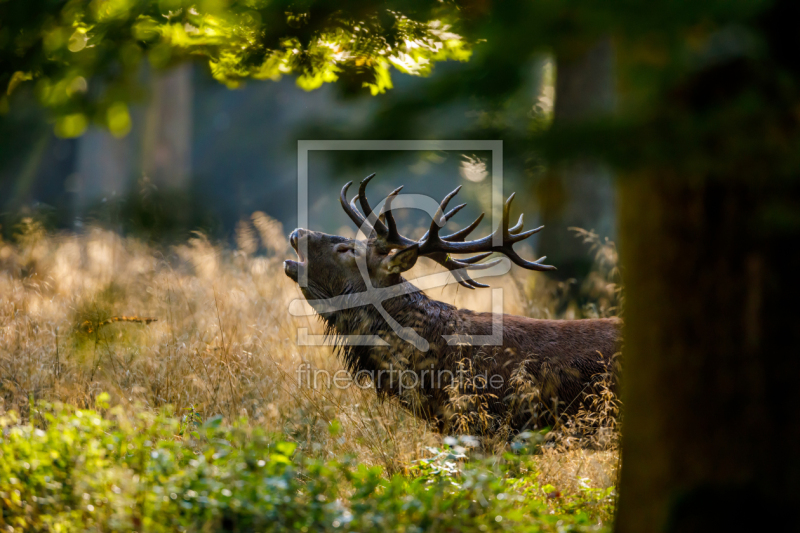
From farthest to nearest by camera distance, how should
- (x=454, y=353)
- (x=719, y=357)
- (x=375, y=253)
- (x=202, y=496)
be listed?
(x=375, y=253)
(x=454, y=353)
(x=202, y=496)
(x=719, y=357)

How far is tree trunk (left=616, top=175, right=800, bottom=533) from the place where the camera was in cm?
212

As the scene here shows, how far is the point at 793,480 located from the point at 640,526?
55 centimetres

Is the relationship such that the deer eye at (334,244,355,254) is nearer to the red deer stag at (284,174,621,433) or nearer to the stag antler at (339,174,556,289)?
the red deer stag at (284,174,621,433)

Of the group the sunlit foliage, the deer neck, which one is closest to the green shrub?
the sunlit foliage

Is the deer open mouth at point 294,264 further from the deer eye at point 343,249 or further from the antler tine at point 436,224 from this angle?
the antler tine at point 436,224

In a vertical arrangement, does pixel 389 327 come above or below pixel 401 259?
below

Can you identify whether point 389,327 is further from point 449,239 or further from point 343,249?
point 449,239

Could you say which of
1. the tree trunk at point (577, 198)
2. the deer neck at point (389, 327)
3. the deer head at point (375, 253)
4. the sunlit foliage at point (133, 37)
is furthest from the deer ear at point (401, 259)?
the tree trunk at point (577, 198)

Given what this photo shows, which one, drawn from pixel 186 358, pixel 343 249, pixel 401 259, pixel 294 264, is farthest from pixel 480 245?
pixel 186 358

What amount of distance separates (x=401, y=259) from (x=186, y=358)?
201 centimetres

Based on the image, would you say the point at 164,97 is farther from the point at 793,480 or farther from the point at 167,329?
the point at 793,480

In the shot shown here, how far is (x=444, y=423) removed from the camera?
481 centimetres

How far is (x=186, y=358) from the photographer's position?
212 inches

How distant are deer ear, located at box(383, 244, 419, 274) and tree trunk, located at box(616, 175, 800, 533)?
2995 millimetres
